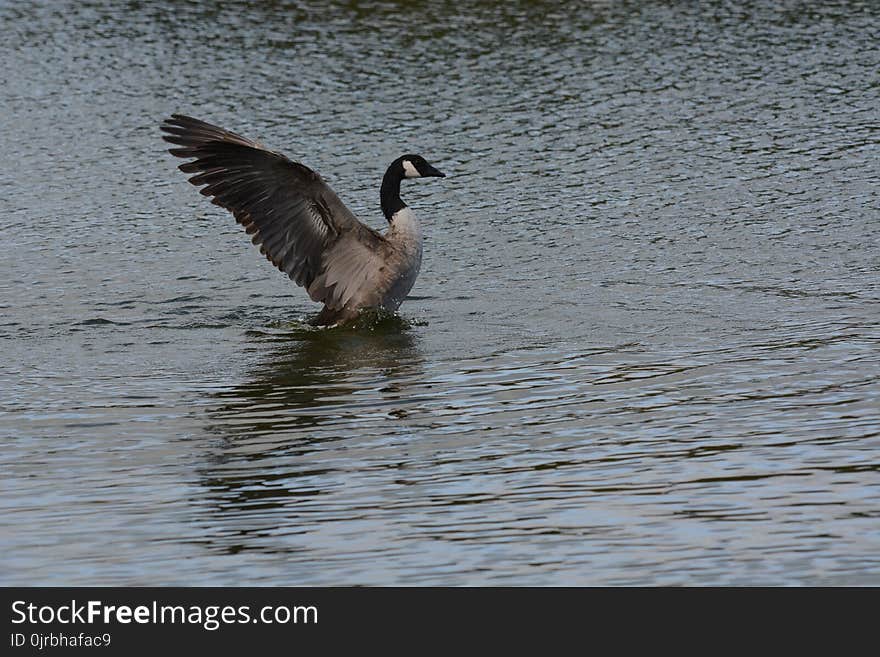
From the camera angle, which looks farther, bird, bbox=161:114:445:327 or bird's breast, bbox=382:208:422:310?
bird's breast, bbox=382:208:422:310

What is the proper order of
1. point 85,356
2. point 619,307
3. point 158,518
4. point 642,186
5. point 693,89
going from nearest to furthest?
point 158,518 → point 85,356 → point 619,307 → point 642,186 → point 693,89

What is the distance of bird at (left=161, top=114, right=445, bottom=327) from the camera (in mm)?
12320

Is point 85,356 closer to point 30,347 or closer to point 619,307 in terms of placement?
point 30,347

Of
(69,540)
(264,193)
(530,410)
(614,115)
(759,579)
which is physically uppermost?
(614,115)

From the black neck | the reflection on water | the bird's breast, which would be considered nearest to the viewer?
the reflection on water

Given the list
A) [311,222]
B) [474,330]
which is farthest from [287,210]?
[474,330]

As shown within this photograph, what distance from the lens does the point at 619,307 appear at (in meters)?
13.2

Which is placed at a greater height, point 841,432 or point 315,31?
point 315,31

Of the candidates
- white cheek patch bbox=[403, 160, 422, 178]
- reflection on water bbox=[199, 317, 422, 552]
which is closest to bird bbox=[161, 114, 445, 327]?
white cheek patch bbox=[403, 160, 422, 178]

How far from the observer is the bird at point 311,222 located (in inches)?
485

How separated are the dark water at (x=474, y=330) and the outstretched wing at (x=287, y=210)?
52cm

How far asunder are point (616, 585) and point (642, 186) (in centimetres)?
1150

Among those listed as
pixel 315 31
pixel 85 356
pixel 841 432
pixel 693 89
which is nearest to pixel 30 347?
pixel 85 356

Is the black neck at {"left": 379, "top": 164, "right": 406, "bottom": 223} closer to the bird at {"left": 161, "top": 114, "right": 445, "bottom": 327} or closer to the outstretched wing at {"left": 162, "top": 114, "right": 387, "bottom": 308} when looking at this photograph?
the bird at {"left": 161, "top": 114, "right": 445, "bottom": 327}
